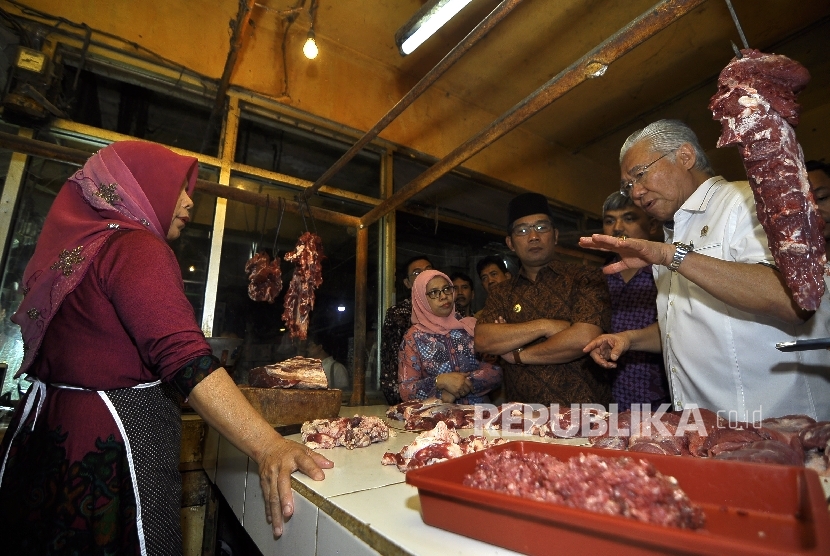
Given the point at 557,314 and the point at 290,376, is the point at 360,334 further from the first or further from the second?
the point at 557,314

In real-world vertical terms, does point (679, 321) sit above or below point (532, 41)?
below

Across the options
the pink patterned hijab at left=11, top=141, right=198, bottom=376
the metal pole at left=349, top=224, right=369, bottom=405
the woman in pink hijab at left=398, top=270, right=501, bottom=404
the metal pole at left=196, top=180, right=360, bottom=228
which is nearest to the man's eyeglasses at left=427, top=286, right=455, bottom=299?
the woman in pink hijab at left=398, top=270, right=501, bottom=404

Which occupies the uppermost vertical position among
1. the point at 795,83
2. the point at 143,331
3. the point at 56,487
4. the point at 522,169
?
the point at 522,169

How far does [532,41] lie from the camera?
5.02 meters

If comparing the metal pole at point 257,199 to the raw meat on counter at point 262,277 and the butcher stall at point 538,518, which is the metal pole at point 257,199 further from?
the butcher stall at point 538,518

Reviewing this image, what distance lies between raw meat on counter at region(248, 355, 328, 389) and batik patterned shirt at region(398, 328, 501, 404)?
96 centimetres

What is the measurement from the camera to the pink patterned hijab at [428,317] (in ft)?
12.1

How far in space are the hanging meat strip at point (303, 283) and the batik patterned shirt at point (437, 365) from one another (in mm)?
1109

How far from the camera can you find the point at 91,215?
1.64 meters

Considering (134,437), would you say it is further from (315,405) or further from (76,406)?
(315,405)

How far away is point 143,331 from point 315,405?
1331 millimetres

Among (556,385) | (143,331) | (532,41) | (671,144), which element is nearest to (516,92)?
(532,41)

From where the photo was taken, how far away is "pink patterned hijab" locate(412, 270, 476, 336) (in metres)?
3.70

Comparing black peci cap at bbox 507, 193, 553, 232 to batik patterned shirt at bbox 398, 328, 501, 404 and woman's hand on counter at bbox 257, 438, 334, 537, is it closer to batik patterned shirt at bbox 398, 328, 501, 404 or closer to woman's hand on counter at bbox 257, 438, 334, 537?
batik patterned shirt at bbox 398, 328, 501, 404
